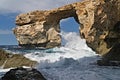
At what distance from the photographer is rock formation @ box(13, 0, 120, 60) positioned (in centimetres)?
2969

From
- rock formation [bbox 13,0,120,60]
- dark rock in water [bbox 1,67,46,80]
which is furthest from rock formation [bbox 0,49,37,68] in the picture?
dark rock in water [bbox 1,67,46,80]

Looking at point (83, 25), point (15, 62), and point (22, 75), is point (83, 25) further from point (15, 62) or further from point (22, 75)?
point (22, 75)

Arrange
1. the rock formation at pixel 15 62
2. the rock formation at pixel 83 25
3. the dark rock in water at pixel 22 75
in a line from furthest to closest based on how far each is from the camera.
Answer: the rock formation at pixel 83 25, the rock formation at pixel 15 62, the dark rock in water at pixel 22 75

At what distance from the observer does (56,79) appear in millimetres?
13320

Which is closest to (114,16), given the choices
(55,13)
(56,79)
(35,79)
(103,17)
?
(103,17)

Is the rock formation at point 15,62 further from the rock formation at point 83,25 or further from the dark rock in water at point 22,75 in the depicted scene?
the dark rock in water at point 22,75

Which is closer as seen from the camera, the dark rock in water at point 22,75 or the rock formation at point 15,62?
the dark rock in water at point 22,75

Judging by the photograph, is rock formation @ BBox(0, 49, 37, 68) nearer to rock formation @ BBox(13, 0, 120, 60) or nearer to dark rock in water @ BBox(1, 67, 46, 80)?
rock formation @ BBox(13, 0, 120, 60)

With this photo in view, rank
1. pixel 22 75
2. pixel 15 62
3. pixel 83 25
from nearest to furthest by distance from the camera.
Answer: pixel 22 75, pixel 15 62, pixel 83 25

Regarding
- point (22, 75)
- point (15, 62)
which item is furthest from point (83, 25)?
point (22, 75)

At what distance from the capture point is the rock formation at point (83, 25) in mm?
29688

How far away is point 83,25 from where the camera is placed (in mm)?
44219

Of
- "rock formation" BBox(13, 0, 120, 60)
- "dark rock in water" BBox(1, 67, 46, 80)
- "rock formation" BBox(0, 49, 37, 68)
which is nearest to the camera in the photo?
"dark rock in water" BBox(1, 67, 46, 80)

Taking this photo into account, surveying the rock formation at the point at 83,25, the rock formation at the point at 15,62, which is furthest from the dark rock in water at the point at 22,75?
the rock formation at the point at 83,25
